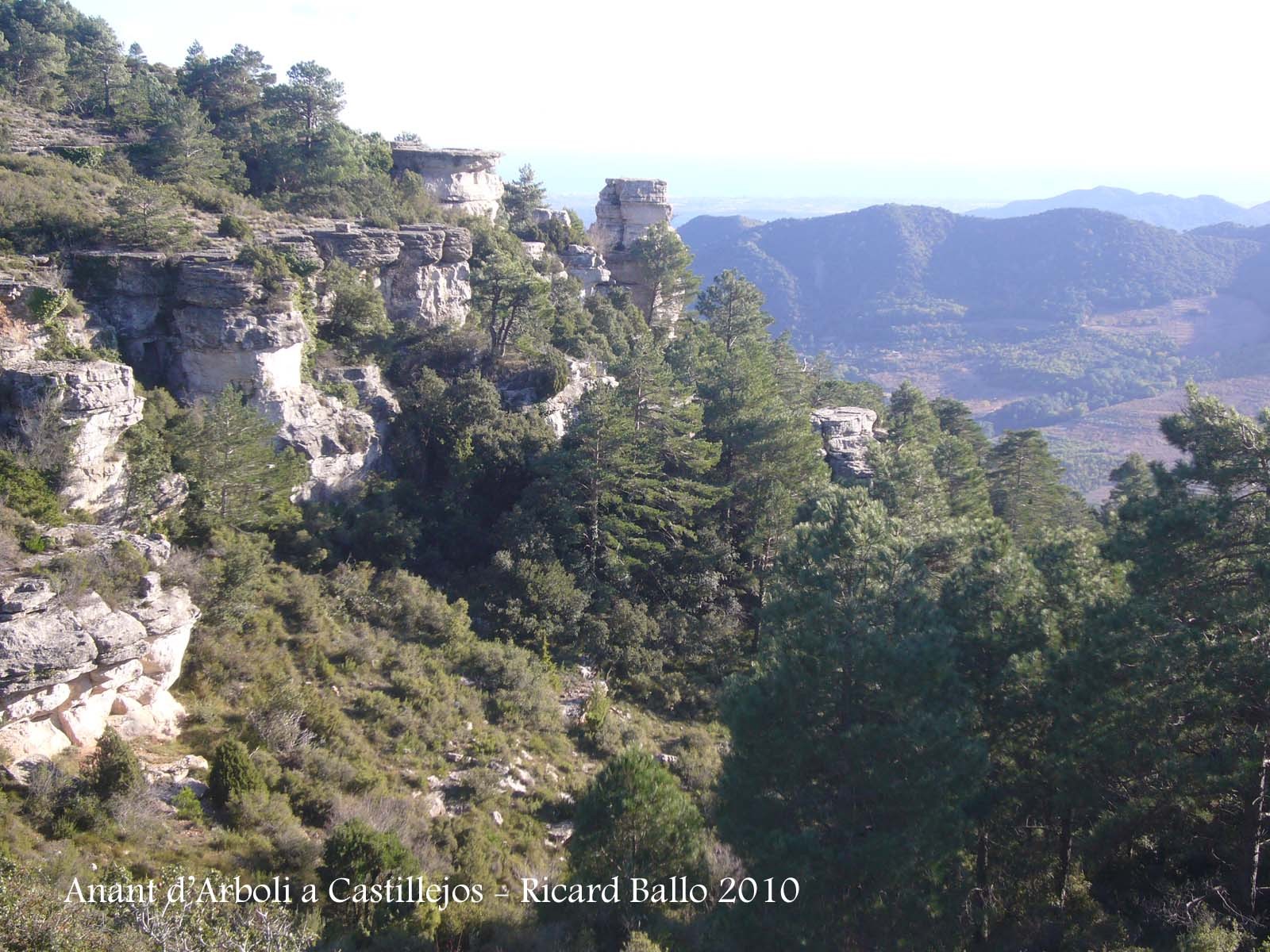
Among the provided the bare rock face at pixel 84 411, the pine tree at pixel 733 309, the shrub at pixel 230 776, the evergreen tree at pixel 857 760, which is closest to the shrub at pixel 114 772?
the shrub at pixel 230 776

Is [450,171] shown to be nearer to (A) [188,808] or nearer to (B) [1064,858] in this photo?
(A) [188,808]

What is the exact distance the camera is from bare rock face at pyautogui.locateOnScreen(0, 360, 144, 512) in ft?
57.2

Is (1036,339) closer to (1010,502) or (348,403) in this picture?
(1010,502)

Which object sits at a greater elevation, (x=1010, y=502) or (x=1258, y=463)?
(x=1258, y=463)

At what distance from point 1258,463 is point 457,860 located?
1424cm

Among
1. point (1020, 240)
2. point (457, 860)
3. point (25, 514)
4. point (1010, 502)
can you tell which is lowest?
point (457, 860)

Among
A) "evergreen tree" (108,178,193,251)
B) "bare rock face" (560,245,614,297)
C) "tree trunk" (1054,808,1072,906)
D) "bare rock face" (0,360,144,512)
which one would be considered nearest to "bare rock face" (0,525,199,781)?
"bare rock face" (0,360,144,512)

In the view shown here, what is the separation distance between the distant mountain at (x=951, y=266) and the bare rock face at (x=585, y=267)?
112865 mm

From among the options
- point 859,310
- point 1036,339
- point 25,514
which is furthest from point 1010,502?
point 859,310

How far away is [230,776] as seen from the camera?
13.2m

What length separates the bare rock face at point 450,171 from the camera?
39.8m

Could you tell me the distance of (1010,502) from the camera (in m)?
31.6

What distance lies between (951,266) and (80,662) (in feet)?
595

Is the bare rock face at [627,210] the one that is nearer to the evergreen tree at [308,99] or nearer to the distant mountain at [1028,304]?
the evergreen tree at [308,99]
